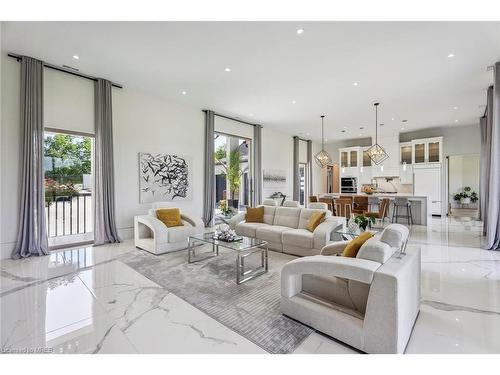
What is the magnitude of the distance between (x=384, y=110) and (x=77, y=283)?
791 cm

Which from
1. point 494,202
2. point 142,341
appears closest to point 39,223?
point 142,341

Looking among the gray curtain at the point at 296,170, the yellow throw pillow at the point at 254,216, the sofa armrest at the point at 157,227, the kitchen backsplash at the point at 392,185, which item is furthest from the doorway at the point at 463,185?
the sofa armrest at the point at 157,227

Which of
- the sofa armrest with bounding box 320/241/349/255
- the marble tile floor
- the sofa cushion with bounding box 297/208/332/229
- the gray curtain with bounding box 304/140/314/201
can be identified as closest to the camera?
the marble tile floor

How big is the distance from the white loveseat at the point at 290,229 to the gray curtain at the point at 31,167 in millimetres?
3446

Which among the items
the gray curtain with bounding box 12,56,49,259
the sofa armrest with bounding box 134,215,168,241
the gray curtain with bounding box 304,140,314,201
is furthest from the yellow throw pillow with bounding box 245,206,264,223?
the gray curtain with bounding box 304,140,314,201

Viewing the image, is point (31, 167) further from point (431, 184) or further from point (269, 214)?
point (431, 184)

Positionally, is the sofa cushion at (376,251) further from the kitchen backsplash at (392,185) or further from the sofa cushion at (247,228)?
the kitchen backsplash at (392,185)

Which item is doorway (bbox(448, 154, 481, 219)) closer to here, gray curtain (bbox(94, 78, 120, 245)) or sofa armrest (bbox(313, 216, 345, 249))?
sofa armrest (bbox(313, 216, 345, 249))

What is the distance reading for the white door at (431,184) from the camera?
9.11 meters

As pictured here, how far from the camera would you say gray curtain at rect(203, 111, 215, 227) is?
6992 mm

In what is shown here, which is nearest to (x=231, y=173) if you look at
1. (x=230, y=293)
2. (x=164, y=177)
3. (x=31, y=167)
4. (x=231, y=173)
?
(x=231, y=173)

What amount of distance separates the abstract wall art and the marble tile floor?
2234 mm
